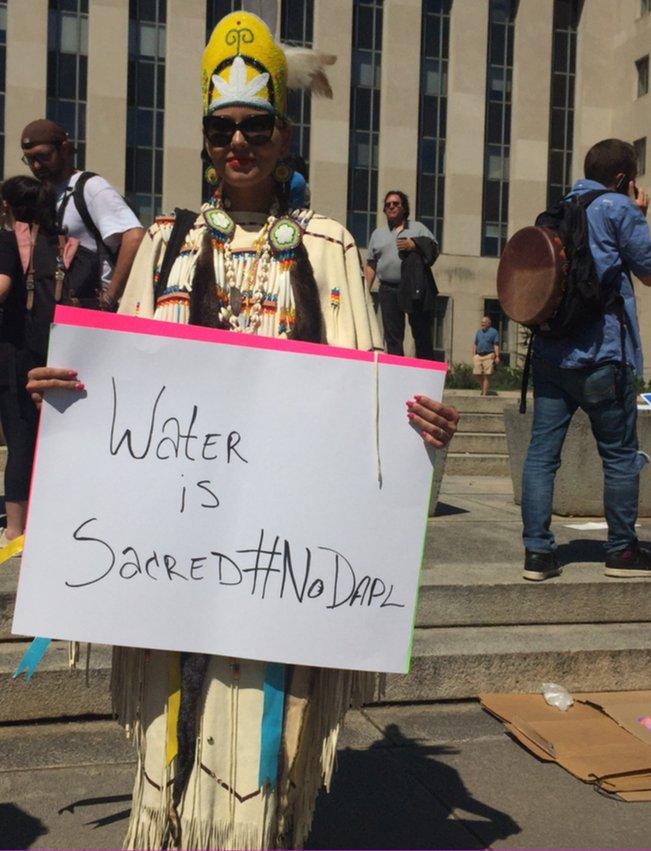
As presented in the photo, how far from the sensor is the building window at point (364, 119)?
120ft

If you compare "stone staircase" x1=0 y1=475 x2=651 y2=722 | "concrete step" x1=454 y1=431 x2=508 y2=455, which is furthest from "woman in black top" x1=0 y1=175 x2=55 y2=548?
"concrete step" x1=454 y1=431 x2=508 y2=455

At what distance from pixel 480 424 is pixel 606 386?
7.02 m

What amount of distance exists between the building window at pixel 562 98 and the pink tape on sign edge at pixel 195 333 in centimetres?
3839

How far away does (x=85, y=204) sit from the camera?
4.38 m

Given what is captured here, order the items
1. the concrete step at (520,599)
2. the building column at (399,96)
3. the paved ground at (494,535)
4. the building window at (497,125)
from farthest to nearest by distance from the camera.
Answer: the building window at (497,125) < the building column at (399,96) < the paved ground at (494,535) < the concrete step at (520,599)

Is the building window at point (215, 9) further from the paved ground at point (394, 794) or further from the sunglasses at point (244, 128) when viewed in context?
the sunglasses at point (244, 128)

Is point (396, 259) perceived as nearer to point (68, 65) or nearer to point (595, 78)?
point (68, 65)

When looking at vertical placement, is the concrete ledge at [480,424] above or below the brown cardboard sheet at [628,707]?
above

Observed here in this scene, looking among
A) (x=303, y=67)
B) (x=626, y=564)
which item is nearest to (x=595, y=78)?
(x=626, y=564)

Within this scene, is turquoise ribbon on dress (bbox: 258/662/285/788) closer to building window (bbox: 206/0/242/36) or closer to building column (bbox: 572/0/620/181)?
building window (bbox: 206/0/242/36)

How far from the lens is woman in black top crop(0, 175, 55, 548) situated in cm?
441

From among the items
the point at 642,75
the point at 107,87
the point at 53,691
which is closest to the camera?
the point at 53,691

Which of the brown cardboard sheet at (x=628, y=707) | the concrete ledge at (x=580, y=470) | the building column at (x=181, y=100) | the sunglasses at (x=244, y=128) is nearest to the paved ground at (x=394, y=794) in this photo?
the brown cardboard sheet at (x=628, y=707)

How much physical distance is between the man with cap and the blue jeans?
1.92 meters
